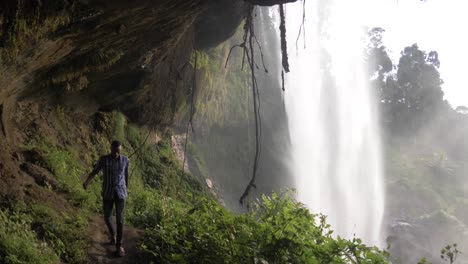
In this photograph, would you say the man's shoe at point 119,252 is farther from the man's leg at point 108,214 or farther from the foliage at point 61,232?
the foliage at point 61,232

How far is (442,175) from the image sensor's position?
44.3 meters

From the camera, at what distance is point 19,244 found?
4375mm

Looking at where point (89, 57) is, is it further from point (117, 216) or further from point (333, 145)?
point (333, 145)

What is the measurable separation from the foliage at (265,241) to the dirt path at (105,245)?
42 cm

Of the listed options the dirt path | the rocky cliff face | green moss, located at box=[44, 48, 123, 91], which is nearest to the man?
A: the dirt path

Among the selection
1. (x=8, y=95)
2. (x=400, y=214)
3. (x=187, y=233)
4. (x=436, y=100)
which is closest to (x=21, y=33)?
(x=8, y=95)

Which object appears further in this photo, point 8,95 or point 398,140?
point 398,140

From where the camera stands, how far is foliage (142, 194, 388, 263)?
13.1 ft

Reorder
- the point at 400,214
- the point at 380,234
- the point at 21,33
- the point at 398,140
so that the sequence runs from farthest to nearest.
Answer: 1. the point at 398,140
2. the point at 400,214
3. the point at 380,234
4. the point at 21,33

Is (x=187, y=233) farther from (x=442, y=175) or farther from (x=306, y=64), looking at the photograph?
(x=442, y=175)

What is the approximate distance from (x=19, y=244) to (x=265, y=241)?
263 centimetres

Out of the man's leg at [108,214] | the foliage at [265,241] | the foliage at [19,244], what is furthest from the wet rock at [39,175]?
the foliage at [265,241]

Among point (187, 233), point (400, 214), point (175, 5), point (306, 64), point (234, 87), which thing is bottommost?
point (187, 233)

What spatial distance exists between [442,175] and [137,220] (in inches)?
1757
